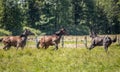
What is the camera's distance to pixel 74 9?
307 ft

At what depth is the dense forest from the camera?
6625 cm

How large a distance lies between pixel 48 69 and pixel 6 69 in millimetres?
1871

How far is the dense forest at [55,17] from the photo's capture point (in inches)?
2608

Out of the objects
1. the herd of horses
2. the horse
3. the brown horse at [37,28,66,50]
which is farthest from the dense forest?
the brown horse at [37,28,66,50]

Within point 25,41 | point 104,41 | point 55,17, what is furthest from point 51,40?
point 55,17

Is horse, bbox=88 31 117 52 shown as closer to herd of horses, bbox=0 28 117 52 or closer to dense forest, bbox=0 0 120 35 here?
herd of horses, bbox=0 28 117 52

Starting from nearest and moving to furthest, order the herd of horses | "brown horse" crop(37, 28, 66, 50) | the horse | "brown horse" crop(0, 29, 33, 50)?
"brown horse" crop(0, 29, 33, 50)
the herd of horses
"brown horse" crop(37, 28, 66, 50)
the horse

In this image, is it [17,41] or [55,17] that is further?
[55,17]

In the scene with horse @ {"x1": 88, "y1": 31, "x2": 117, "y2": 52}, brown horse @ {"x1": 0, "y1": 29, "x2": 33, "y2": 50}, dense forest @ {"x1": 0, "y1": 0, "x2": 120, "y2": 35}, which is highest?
brown horse @ {"x1": 0, "y1": 29, "x2": 33, "y2": 50}

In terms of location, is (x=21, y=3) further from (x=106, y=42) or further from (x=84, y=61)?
(x=84, y=61)

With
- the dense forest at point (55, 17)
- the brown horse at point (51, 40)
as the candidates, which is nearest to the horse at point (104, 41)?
the brown horse at point (51, 40)

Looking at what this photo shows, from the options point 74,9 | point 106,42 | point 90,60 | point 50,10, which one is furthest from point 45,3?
point 90,60

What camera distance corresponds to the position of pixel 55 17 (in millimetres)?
81312

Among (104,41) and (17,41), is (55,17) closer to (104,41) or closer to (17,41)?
(104,41)
